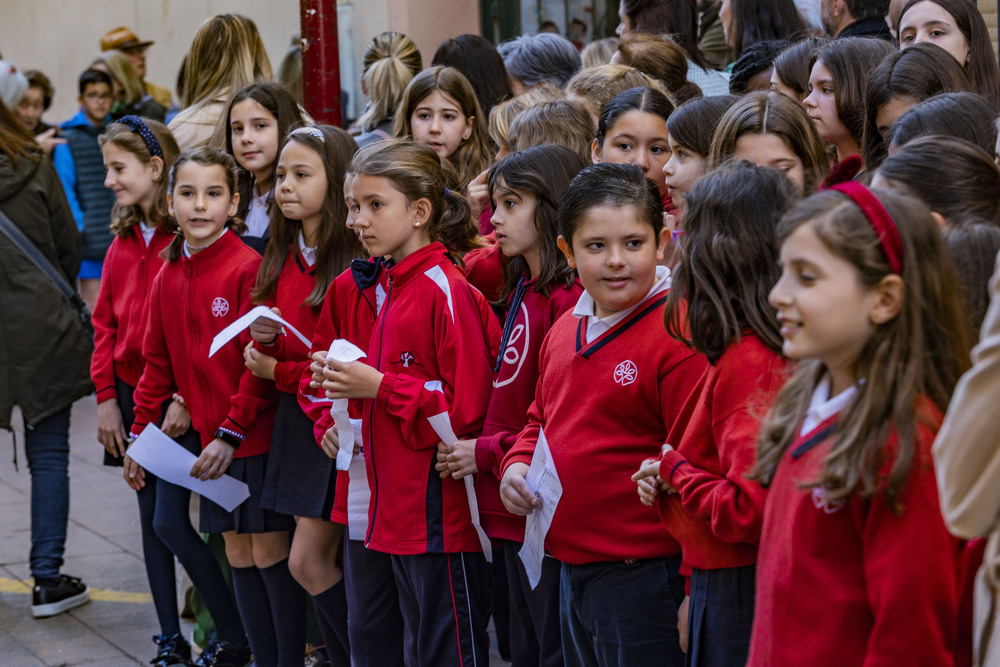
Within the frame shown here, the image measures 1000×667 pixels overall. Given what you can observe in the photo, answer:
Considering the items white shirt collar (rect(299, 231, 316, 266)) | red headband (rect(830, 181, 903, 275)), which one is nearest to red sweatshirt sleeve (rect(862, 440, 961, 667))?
red headband (rect(830, 181, 903, 275))

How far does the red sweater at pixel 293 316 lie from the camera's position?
411 centimetres

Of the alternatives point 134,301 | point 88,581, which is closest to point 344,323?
point 134,301

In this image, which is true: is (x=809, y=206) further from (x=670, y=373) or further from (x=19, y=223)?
(x=19, y=223)

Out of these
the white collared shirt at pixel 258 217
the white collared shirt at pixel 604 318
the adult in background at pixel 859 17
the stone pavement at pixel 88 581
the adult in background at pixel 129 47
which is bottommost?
the stone pavement at pixel 88 581

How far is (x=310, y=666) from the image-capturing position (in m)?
4.62

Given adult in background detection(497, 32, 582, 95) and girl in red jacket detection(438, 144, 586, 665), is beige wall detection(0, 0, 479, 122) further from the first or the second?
girl in red jacket detection(438, 144, 586, 665)

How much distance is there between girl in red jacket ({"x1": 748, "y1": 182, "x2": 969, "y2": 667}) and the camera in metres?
1.84

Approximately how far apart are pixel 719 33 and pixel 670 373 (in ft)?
14.3

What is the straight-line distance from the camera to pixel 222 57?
5.40 metres

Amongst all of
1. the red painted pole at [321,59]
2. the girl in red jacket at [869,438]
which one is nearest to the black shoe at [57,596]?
the red painted pole at [321,59]

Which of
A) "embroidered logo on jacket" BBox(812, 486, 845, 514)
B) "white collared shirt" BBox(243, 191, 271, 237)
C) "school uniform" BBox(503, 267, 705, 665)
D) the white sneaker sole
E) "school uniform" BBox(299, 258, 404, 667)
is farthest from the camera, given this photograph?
the white sneaker sole

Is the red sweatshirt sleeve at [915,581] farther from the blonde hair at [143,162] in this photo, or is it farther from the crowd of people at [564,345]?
the blonde hair at [143,162]

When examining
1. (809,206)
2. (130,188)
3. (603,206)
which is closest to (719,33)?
(130,188)

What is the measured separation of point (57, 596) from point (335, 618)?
1.76 meters
